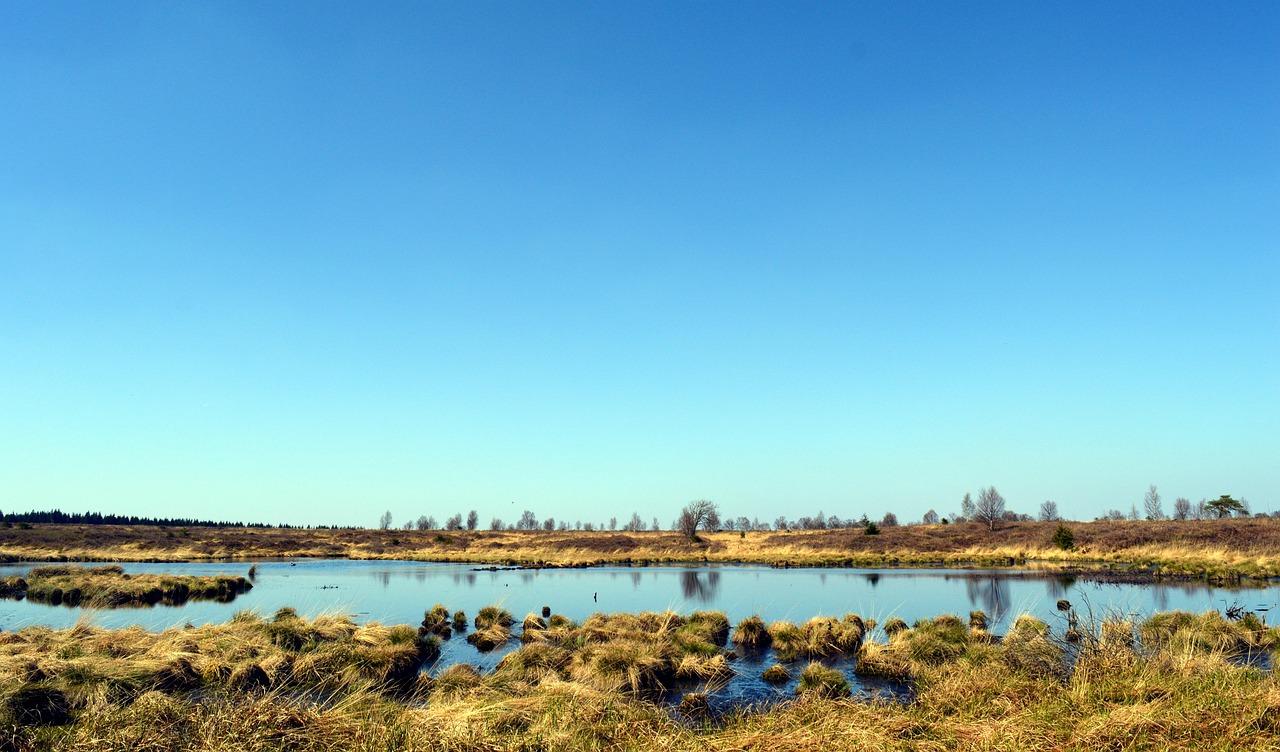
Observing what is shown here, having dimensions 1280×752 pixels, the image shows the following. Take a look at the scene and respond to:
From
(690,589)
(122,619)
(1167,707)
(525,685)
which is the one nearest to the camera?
(1167,707)

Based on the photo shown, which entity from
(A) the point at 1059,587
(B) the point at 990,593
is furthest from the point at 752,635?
(A) the point at 1059,587

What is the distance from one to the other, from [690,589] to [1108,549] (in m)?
40.7

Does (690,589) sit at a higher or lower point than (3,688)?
lower

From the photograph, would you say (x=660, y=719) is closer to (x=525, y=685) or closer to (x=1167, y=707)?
(x=525, y=685)

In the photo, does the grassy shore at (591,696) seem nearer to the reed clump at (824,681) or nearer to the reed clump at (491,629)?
the reed clump at (824,681)

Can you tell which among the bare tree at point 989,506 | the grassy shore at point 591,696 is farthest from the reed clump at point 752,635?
the bare tree at point 989,506

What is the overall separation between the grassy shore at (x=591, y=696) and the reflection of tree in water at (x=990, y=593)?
24.8 feet

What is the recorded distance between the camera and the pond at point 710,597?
26312 millimetres

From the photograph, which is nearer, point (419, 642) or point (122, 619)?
point (419, 642)

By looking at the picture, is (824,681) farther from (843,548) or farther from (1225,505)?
(1225,505)

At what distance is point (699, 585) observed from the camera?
144 ft

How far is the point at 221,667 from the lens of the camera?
16.5m

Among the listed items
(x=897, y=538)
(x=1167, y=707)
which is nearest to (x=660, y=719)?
(x=1167, y=707)

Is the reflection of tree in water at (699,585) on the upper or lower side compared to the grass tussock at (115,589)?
lower
